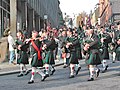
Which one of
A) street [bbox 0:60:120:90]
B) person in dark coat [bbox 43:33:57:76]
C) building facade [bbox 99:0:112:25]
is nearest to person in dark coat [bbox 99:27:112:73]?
street [bbox 0:60:120:90]

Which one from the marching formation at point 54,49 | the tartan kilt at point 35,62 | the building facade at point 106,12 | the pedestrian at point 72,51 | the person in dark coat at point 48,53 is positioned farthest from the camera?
Result: the building facade at point 106,12

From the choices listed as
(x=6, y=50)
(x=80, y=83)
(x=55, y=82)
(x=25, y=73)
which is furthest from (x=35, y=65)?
(x=6, y=50)

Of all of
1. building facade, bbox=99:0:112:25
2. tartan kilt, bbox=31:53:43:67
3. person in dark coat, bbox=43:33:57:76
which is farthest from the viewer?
building facade, bbox=99:0:112:25

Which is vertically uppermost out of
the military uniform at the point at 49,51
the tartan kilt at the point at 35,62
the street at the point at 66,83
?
the military uniform at the point at 49,51

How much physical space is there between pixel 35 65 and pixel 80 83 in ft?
5.58

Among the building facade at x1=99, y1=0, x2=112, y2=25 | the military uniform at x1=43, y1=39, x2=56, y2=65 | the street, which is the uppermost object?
the building facade at x1=99, y1=0, x2=112, y2=25

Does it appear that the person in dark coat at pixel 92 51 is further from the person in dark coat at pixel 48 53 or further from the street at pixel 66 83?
the person in dark coat at pixel 48 53

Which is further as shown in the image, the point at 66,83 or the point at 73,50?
the point at 73,50

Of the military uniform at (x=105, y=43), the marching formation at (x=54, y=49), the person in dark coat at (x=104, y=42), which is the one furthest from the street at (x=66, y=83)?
the military uniform at (x=105, y=43)

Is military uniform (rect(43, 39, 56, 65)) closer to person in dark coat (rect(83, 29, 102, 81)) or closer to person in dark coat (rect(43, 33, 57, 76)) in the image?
person in dark coat (rect(43, 33, 57, 76))

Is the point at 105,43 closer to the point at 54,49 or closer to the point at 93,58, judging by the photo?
the point at 54,49

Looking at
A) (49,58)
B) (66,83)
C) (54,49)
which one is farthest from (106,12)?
(66,83)

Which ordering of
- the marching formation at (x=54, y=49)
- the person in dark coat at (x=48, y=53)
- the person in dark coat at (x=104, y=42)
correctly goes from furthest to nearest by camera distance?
the person in dark coat at (x=104, y=42), the person in dark coat at (x=48, y=53), the marching formation at (x=54, y=49)

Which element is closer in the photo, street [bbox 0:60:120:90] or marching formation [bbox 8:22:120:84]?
street [bbox 0:60:120:90]
